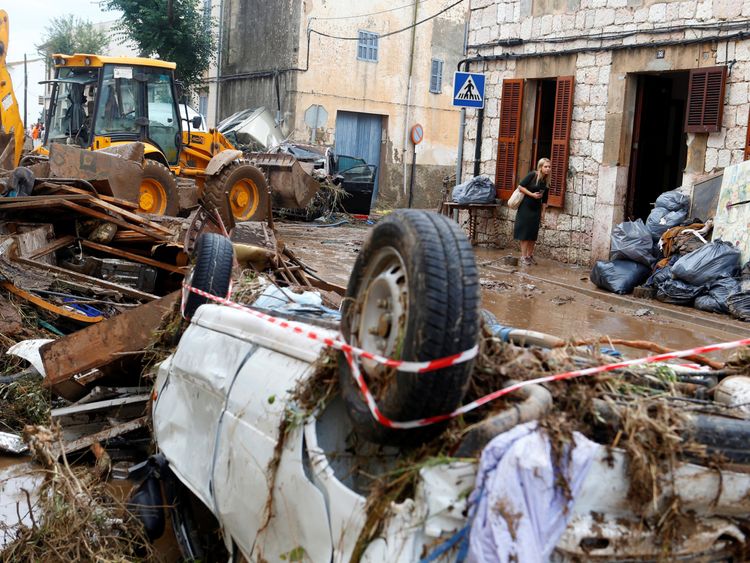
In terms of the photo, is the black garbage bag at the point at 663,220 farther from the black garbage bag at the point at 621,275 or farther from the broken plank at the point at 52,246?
the broken plank at the point at 52,246

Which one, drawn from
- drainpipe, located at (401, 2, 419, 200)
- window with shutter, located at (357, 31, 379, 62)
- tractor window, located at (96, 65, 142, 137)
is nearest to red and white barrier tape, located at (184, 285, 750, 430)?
tractor window, located at (96, 65, 142, 137)

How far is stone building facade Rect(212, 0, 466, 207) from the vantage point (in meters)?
26.5

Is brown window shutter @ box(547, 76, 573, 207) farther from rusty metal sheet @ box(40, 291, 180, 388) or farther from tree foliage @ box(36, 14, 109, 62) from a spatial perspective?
tree foliage @ box(36, 14, 109, 62)

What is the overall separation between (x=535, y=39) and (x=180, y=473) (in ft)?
43.6

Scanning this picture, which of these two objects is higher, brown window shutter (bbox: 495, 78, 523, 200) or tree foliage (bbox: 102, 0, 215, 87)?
tree foliage (bbox: 102, 0, 215, 87)

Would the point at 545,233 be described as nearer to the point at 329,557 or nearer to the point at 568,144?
the point at 568,144

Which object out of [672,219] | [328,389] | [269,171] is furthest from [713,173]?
[328,389]

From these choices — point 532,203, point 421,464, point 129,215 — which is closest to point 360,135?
point 532,203

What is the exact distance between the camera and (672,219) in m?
12.3

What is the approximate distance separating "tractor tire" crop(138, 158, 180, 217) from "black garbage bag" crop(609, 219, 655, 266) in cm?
655

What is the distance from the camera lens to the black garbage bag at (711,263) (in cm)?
1084

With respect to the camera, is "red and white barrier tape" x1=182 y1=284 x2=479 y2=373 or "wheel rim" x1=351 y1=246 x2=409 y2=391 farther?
"wheel rim" x1=351 y1=246 x2=409 y2=391

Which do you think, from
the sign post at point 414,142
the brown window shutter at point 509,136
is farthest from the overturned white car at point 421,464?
the sign post at point 414,142

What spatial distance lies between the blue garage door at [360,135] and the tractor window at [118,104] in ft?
44.6
